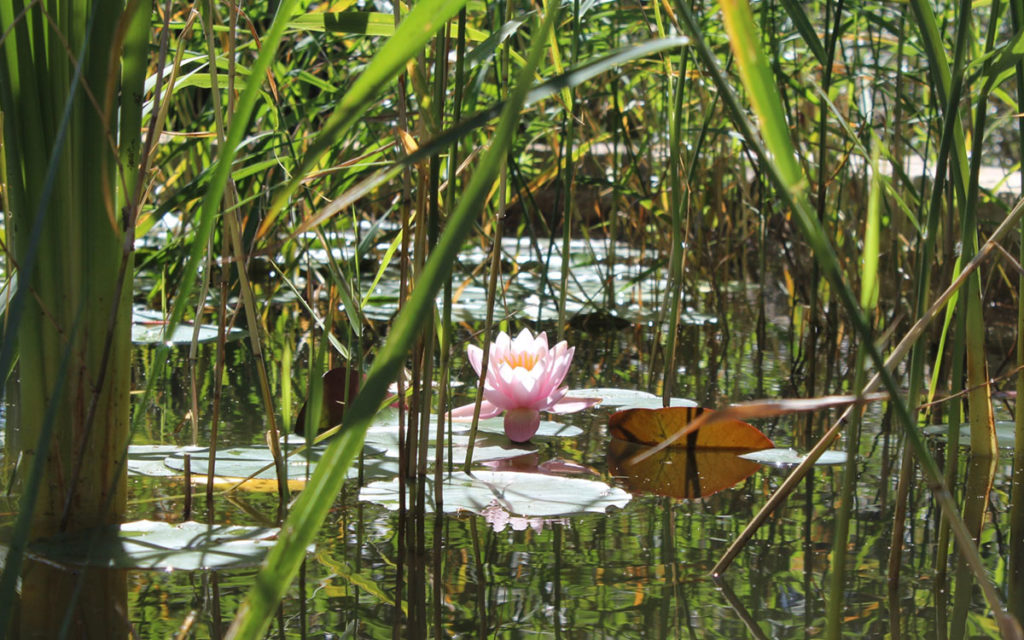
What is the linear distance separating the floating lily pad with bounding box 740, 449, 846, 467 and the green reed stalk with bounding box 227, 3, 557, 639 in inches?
30.7

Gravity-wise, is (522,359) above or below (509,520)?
above

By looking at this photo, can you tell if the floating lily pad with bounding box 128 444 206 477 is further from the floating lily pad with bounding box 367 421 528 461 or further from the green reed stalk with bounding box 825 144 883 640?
the green reed stalk with bounding box 825 144 883 640

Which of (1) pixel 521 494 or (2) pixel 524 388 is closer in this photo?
(1) pixel 521 494

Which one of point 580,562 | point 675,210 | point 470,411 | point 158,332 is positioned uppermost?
point 675,210

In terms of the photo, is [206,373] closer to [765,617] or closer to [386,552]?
[386,552]

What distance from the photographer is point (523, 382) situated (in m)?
1.23

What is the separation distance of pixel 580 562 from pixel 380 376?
1.41ft

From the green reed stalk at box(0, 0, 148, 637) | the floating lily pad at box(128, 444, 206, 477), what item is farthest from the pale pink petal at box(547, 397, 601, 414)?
the green reed stalk at box(0, 0, 148, 637)

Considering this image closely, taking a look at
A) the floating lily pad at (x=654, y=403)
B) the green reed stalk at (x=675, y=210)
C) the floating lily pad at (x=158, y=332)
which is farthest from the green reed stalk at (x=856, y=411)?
the floating lily pad at (x=158, y=332)

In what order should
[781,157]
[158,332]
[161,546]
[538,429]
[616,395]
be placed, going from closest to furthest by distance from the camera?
[781,157], [161,546], [538,429], [616,395], [158,332]

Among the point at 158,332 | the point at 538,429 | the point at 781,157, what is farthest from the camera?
the point at 158,332

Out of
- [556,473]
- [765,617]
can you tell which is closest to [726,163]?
[556,473]

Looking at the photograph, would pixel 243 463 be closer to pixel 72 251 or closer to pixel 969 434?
pixel 72 251

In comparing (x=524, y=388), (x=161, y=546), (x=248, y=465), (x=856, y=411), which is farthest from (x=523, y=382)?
(x=856, y=411)
